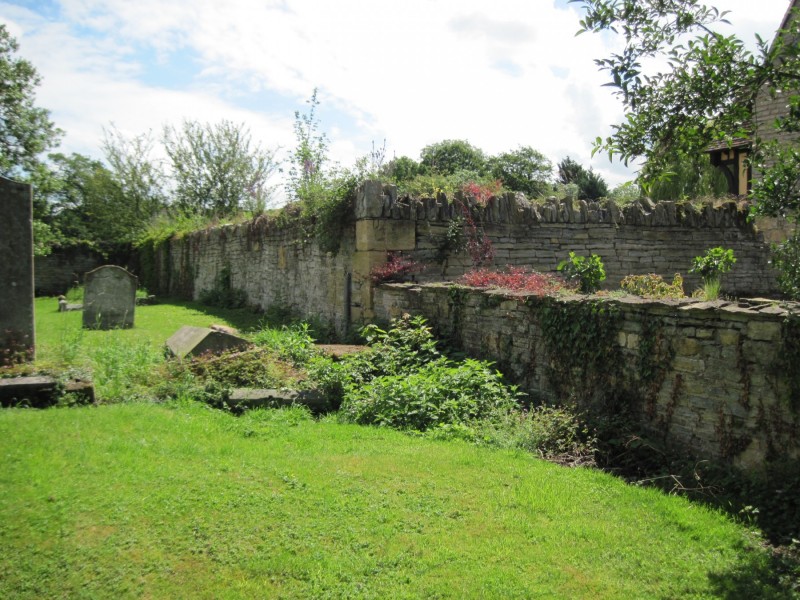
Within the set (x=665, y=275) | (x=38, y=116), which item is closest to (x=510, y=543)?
(x=665, y=275)

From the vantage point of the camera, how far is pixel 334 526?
3.73m

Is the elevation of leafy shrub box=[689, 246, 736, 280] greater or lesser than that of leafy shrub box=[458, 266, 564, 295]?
greater

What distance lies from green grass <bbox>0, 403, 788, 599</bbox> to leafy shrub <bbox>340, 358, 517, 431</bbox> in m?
0.73

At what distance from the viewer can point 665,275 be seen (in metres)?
12.0

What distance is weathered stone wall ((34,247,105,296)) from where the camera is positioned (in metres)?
29.0

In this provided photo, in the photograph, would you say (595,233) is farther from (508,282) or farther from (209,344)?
(209,344)

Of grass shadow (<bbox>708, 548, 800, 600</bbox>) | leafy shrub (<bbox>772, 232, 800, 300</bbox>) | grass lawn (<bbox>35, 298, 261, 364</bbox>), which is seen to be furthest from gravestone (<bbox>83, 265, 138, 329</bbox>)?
grass shadow (<bbox>708, 548, 800, 600</bbox>)

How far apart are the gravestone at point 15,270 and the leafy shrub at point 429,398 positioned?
395 centimetres

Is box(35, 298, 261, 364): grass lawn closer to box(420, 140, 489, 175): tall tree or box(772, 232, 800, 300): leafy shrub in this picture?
box(772, 232, 800, 300): leafy shrub

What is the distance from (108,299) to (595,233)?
1046 centimetres

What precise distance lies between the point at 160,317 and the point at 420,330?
31.9 ft

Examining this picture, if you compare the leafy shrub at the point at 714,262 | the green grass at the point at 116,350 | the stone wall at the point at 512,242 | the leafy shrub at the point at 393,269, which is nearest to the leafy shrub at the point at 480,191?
the stone wall at the point at 512,242

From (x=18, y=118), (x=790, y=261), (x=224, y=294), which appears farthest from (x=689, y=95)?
(x=18, y=118)

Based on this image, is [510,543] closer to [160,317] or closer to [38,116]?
[160,317]
